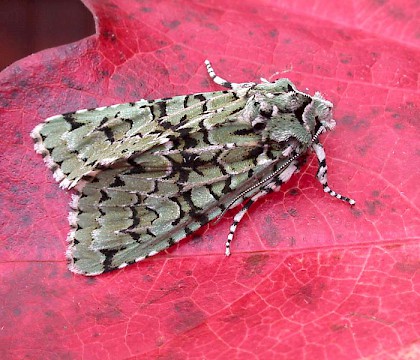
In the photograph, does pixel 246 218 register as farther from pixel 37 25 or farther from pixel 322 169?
pixel 37 25

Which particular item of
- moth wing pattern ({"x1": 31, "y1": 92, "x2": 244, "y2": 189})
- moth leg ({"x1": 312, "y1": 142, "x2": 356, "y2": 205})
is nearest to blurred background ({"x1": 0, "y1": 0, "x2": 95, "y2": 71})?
moth wing pattern ({"x1": 31, "y1": 92, "x2": 244, "y2": 189})

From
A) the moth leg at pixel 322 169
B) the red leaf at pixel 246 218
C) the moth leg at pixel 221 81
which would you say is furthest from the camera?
the moth leg at pixel 221 81

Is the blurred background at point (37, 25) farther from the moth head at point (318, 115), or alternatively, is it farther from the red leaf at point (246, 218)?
the moth head at point (318, 115)

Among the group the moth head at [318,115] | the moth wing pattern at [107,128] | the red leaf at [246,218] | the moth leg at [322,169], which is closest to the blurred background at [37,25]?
the red leaf at [246,218]

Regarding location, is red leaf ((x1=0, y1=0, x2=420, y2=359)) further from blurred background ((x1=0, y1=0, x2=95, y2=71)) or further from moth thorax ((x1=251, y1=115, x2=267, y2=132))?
blurred background ((x1=0, y1=0, x2=95, y2=71))

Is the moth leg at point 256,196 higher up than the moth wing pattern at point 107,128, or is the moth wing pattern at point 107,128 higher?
the moth wing pattern at point 107,128

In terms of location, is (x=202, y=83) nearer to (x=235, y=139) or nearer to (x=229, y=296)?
(x=235, y=139)
